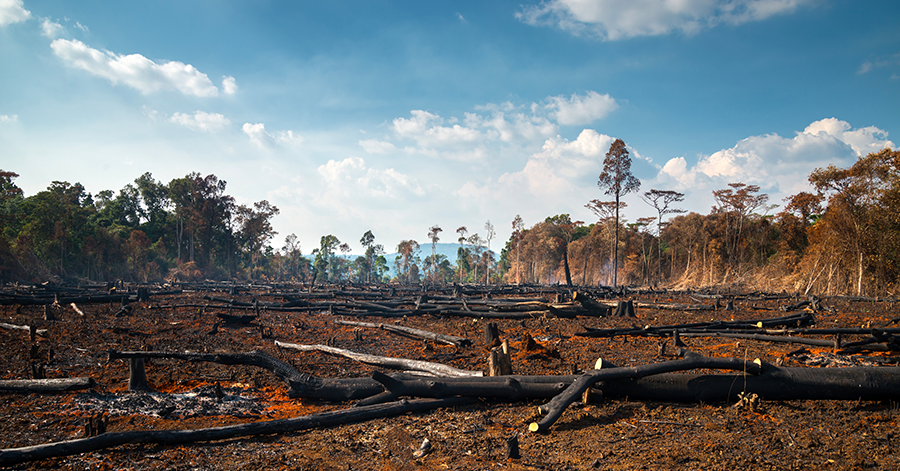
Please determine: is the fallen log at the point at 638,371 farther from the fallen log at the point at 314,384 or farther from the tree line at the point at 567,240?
the tree line at the point at 567,240

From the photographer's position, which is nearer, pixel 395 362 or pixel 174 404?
pixel 174 404

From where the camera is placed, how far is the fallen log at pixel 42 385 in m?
6.03

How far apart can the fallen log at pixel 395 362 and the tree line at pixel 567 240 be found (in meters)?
24.3

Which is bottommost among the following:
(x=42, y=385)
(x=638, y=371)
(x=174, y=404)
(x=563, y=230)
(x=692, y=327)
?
(x=174, y=404)

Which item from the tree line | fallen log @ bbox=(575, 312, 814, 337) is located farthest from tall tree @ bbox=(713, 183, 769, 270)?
fallen log @ bbox=(575, 312, 814, 337)

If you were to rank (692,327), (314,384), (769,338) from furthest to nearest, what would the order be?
1. (692,327)
2. (769,338)
3. (314,384)

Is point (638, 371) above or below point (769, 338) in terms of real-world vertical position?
above

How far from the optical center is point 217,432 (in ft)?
15.1

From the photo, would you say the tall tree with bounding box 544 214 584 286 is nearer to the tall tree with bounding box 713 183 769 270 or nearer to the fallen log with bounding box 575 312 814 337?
the tall tree with bounding box 713 183 769 270

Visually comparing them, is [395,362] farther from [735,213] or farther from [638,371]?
[735,213]

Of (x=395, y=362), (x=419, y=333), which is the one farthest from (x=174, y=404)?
(x=419, y=333)

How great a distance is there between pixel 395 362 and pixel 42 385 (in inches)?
214

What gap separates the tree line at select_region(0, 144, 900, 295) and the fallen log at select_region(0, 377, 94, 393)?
28.8 m

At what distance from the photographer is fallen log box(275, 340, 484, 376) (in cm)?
679
